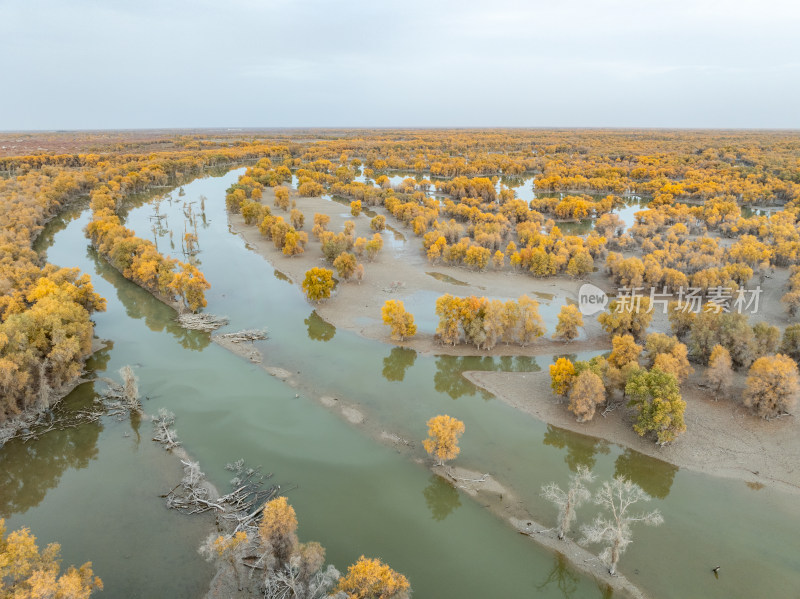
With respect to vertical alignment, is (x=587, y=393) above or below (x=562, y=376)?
below

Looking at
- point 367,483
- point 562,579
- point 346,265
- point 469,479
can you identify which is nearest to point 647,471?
point 562,579

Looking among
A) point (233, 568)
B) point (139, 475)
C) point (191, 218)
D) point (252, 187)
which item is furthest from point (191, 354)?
point (252, 187)

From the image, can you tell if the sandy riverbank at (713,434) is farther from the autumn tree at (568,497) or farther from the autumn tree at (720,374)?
the autumn tree at (568,497)

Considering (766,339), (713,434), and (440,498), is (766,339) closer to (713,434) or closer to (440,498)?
(713,434)

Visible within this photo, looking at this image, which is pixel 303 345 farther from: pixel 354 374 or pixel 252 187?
pixel 252 187

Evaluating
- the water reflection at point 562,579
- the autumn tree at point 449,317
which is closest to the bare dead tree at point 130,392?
the autumn tree at point 449,317

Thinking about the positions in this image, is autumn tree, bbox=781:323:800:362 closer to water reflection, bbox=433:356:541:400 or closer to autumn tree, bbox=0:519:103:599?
water reflection, bbox=433:356:541:400

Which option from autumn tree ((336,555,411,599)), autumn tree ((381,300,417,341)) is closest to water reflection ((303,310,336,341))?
autumn tree ((381,300,417,341))

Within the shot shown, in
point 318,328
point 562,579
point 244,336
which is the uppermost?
point 244,336
